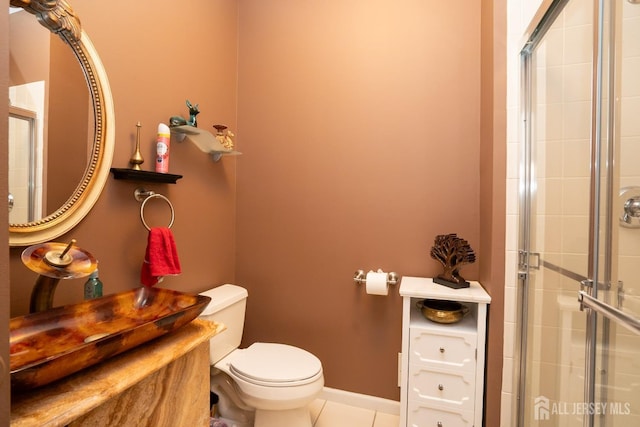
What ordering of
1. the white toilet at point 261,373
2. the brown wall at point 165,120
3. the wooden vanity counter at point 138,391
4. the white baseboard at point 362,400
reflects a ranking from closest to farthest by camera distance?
1. the wooden vanity counter at point 138,391
2. the brown wall at point 165,120
3. the white toilet at point 261,373
4. the white baseboard at point 362,400

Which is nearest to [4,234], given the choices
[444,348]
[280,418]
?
[280,418]

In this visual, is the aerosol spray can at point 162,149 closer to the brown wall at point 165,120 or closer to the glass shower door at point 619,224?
the brown wall at point 165,120

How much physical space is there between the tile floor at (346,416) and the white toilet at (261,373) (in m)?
0.25

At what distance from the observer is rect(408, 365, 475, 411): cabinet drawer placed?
4.59ft

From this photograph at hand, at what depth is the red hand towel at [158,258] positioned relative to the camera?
1319mm

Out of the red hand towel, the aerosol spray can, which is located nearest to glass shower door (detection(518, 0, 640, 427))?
the red hand towel

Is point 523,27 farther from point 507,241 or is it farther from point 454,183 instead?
point 507,241

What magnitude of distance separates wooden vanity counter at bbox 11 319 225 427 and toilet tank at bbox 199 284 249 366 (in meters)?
0.48

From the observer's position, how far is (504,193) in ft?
4.63

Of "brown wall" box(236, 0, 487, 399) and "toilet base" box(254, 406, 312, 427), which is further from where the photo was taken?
"brown wall" box(236, 0, 487, 399)

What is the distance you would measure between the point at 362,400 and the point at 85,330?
60.9 inches

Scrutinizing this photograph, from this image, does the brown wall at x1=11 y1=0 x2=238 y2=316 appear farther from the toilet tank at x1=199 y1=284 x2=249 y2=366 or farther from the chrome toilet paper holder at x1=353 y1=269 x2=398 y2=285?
the chrome toilet paper holder at x1=353 y1=269 x2=398 y2=285

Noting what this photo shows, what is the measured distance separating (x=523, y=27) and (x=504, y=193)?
78 cm

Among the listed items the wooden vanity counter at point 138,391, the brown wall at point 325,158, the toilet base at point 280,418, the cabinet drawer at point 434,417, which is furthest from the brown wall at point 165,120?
the cabinet drawer at point 434,417
